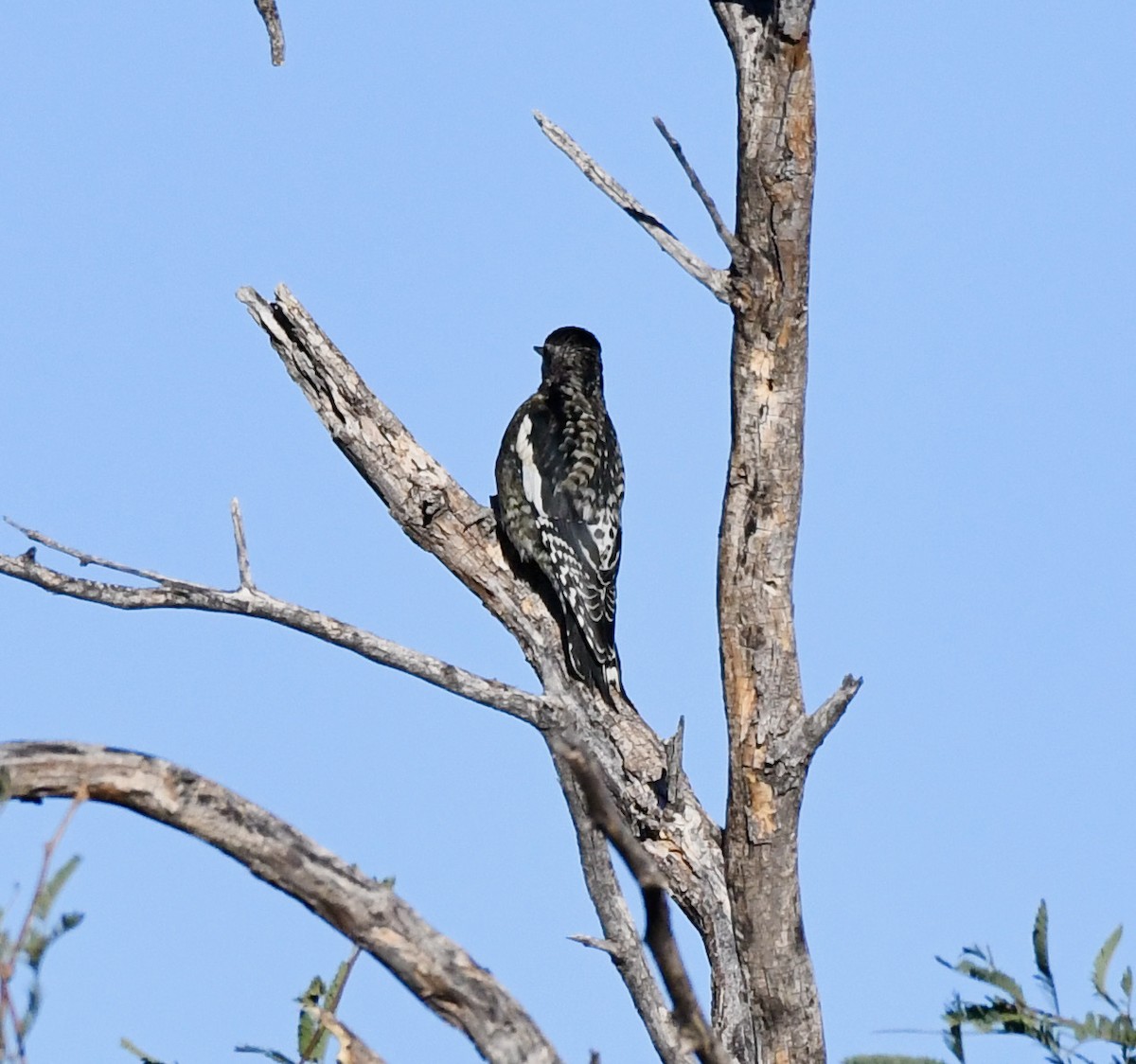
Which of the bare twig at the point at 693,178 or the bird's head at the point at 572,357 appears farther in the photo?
the bird's head at the point at 572,357

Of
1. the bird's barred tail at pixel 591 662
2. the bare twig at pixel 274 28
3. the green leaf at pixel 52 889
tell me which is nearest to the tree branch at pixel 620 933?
the bird's barred tail at pixel 591 662

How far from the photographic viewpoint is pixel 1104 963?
2.36 meters

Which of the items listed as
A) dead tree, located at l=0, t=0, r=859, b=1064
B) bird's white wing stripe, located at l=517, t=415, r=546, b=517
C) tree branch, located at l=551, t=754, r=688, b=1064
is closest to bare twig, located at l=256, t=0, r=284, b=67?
dead tree, located at l=0, t=0, r=859, b=1064

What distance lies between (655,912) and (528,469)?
228 inches

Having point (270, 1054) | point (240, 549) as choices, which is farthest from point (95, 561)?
point (270, 1054)

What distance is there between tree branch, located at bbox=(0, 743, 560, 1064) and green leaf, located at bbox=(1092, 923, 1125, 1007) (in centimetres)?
80

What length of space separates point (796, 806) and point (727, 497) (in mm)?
1047

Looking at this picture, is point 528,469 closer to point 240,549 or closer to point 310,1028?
point 240,549

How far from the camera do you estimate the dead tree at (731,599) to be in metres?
4.78

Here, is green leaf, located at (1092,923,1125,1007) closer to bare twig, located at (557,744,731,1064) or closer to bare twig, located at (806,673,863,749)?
bare twig, located at (557,744,731,1064)

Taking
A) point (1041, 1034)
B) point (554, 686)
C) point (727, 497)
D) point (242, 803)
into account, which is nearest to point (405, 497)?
point (554, 686)

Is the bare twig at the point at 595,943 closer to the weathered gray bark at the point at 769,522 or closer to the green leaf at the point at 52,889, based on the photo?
the weathered gray bark at the point at 769,522

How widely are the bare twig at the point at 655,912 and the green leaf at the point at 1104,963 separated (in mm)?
584

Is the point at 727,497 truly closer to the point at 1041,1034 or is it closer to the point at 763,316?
the point at 763,316
